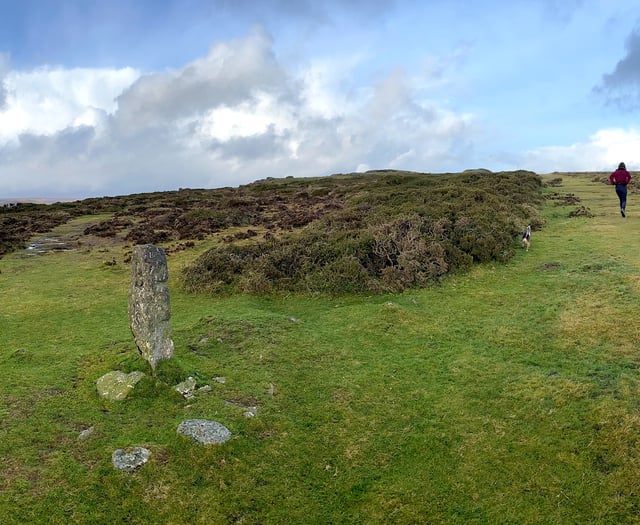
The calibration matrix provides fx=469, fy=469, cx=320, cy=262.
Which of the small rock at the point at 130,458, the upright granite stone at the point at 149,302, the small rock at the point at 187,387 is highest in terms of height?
the upright granite stone at the point at 149,302

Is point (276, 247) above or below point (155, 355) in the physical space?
above

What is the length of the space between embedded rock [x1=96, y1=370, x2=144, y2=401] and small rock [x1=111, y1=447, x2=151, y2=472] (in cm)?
178

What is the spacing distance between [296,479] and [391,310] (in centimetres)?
638

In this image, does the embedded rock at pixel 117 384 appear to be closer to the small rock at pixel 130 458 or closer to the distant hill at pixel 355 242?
the small rock at pixel 130 458

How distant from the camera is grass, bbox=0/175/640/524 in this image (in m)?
6.22

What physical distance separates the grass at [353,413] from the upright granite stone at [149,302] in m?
0.57

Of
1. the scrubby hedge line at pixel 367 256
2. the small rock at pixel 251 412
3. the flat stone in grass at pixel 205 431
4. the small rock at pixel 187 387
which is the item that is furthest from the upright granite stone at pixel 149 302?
the scrubby hedge line at pixel 367 256

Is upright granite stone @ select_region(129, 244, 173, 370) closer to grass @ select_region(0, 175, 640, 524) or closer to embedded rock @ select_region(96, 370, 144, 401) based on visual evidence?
embedded rock @ select_region(96, 370, 144, 401)

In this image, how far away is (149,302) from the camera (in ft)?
29.9

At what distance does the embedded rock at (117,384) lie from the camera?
8547 mm

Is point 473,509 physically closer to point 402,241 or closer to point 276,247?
point 402,241

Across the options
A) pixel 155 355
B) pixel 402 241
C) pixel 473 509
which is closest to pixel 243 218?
pixel 402 241

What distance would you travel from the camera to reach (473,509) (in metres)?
6.13

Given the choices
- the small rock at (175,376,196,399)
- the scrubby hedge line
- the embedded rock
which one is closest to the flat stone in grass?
the small rock at (175,376,196,399)
